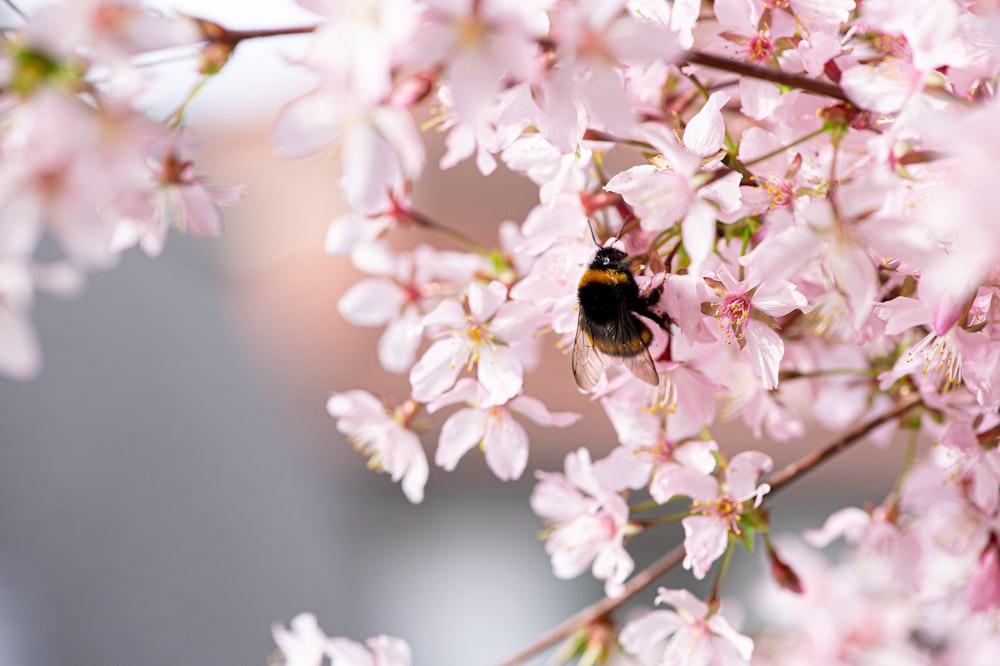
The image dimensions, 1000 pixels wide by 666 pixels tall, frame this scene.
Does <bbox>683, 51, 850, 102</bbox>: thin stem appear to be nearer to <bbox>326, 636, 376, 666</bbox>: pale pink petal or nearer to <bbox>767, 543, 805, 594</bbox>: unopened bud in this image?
<bbox>767, 543, 805, 594</bbox>: unopened bud

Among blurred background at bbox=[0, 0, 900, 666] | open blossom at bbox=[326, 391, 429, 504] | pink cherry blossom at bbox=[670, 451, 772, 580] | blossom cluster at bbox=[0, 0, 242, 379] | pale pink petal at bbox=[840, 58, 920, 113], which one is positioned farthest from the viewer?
blurred background at bbox=[0, 0, 900, 666]

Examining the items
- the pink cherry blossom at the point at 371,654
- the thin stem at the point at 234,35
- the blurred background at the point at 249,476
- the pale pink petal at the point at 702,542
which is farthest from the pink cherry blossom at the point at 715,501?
the blurred background at the point at 249,476

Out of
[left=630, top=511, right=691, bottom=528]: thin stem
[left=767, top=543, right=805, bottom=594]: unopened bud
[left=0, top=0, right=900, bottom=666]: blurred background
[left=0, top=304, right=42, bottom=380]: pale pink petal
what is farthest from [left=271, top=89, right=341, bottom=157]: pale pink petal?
[left=0, top=0, right=900, bottom=666]: blurred background

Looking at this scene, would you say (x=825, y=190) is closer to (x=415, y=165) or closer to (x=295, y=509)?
(x=415, y=165)

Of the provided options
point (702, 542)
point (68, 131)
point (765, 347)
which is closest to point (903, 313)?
point (765, 347)

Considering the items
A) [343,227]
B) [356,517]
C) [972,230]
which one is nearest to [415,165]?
[972,230]
